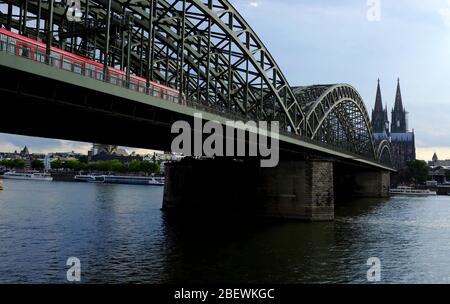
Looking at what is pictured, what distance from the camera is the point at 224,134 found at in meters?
49.2

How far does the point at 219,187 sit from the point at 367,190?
8738 centimetres

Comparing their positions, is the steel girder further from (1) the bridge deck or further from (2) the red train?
(2) the red train

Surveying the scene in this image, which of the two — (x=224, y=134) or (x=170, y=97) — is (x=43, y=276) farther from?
(x=224, y=134)

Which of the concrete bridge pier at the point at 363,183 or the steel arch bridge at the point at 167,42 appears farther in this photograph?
the concrete bridge pier at the point at 363,183

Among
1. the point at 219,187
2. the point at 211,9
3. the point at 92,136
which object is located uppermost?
the point at 211,9

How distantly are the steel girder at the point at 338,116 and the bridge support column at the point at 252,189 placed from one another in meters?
30.3

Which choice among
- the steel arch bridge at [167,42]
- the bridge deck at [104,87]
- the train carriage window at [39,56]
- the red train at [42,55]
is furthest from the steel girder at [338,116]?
the train carriage window at [39,56]

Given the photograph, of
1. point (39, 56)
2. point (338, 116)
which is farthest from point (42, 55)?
point (338, 116)

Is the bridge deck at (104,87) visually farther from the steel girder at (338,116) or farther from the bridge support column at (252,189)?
the steel girder at (338,116)

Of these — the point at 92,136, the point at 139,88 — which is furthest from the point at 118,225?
the point at 139,88

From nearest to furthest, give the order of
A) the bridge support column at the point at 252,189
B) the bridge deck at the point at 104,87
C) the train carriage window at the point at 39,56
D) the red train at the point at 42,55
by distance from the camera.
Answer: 1. the bridge deck at the point at 104,87
2. the red train at the point at 42,55
3. the train carriage window at the point at 39,56
4. the bridge support column at the point at 252,189

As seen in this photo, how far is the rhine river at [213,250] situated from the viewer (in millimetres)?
27078

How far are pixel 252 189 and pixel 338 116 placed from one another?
227 feet
